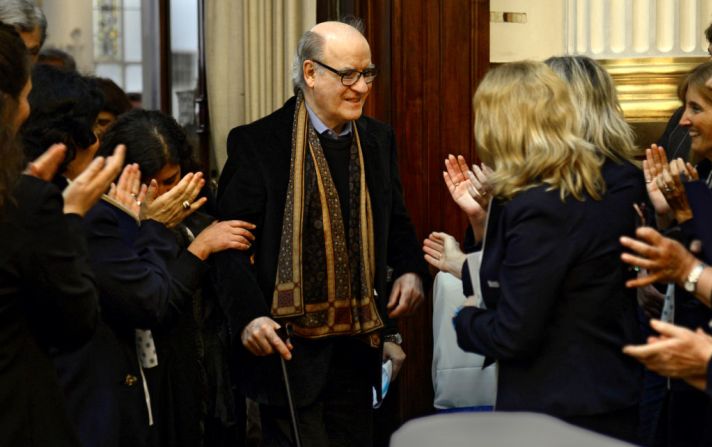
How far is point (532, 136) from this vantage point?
2.86 meters

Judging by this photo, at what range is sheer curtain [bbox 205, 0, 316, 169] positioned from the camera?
18.8ft

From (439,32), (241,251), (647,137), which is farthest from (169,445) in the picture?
(647,137)

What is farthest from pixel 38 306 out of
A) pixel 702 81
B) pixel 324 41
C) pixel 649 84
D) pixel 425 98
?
pixel 649 84

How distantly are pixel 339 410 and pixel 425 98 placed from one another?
182cm

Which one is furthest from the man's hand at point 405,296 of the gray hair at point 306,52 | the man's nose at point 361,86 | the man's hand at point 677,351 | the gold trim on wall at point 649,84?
the gold trim on wall at point 649,84

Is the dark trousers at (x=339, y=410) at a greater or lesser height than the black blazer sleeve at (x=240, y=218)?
lesser

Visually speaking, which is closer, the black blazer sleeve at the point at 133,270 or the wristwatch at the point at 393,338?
the black blazer sleeve at the point at 133,270

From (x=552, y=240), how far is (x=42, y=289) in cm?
119

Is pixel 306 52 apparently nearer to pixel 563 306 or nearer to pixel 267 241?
pixel 267 241

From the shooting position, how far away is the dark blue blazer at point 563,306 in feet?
9.00

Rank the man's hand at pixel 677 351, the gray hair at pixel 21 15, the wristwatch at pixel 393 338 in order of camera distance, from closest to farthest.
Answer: the man's hand at pixel 677 351
the wristwatch at pixel 393 338
the gray hair at pixel 21 15

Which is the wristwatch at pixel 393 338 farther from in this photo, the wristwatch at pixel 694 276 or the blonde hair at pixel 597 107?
the wristwatch at pixel 694 276

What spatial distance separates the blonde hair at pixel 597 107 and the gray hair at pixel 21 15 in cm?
235

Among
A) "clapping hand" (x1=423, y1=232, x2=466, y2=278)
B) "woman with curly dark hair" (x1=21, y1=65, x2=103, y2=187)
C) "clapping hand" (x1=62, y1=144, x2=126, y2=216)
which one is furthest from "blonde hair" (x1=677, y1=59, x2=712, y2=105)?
"clapping hand" (x1=62, y1=144, x2=126, y2=216)
